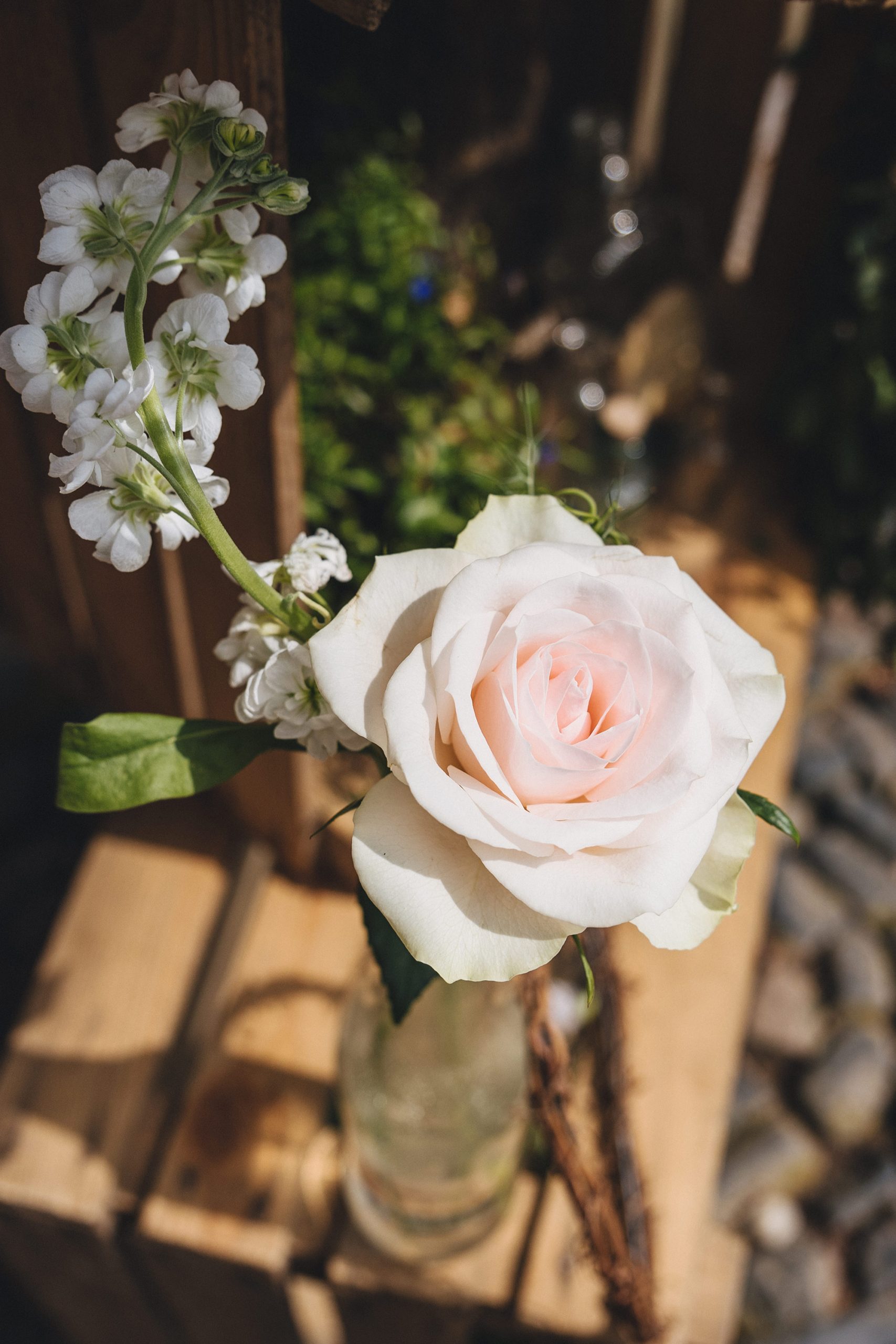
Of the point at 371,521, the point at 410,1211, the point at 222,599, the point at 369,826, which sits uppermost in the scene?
the point at 369,826

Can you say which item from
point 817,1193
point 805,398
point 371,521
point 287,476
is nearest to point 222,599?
point 287,476

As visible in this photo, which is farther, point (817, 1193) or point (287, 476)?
point (817, 1193)

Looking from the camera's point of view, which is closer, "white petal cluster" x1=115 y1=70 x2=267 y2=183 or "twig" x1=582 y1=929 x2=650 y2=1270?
"white petal cluster" x1=115 y1=70 x2=267 y2=183

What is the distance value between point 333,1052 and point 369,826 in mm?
798

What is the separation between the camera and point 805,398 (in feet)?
5.56

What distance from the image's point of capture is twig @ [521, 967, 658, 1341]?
71cm

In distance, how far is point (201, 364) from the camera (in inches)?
18.2

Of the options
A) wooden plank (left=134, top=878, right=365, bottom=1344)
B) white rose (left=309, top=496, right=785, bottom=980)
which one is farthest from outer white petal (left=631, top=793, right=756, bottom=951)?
wooden plank (left=134, top=878, right=365, bottom=1344)

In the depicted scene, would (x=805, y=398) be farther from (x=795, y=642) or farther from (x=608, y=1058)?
(x=608, y=1058)

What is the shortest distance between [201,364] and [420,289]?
3.55ft

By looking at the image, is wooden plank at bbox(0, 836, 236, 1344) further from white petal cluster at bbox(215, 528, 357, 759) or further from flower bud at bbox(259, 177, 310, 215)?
flower bud at bbox(259, 177, 310, 215)

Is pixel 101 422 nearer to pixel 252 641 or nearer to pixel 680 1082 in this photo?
pixel 252 641

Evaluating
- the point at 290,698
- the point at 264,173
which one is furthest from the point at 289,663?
the point at 264,173

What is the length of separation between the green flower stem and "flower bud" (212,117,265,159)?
0.6 inches
